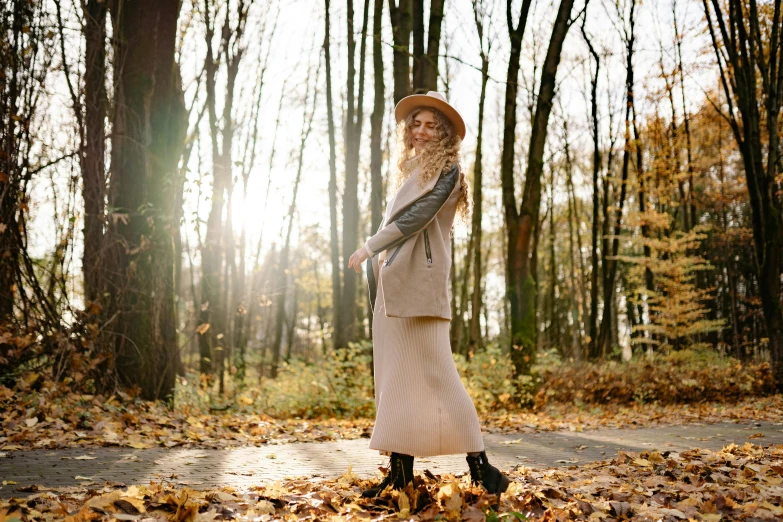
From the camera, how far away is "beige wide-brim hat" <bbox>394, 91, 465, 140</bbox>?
3880mm

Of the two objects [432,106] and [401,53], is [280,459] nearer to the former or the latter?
[432,106]

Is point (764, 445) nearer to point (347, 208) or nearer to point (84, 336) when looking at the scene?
point (84, 336)

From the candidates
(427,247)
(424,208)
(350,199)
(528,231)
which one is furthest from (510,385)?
(424,208)

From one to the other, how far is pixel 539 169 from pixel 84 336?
825 centimetres

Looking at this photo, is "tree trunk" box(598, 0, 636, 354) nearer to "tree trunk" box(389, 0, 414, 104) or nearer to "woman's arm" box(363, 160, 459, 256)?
"tree trunk" box(389, 0, 414, 104)

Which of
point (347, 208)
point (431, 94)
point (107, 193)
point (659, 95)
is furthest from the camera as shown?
point (659, 95)

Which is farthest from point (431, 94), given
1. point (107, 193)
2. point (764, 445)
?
point (107, 193)

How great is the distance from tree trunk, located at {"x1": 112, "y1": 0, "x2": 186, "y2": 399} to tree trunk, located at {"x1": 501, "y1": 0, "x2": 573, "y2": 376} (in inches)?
246

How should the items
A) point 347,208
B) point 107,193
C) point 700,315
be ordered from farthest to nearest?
point 700,315
point 347,208
point 107,193

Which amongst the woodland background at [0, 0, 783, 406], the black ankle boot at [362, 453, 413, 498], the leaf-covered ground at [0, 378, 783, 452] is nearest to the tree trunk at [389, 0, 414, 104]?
the woodland background at [0, 0, 783, 406]

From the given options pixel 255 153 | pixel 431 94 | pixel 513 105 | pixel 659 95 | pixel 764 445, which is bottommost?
pixel 764 445

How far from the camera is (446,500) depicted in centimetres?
338

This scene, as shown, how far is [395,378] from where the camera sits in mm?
3592

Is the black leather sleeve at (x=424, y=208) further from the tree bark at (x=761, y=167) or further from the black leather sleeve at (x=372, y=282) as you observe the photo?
the tree bark at (x=761, y=167)
